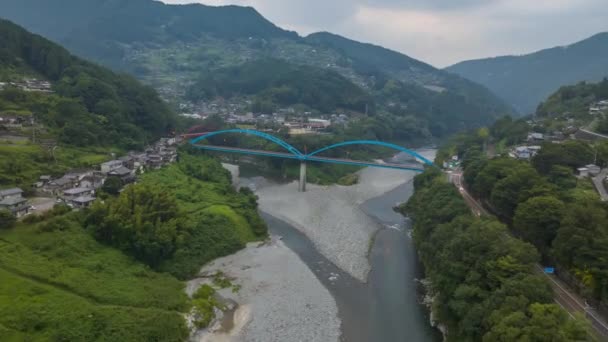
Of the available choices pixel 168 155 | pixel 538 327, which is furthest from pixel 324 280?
pixel 168 155

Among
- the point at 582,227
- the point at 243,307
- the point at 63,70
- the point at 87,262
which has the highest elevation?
the point at 63,70

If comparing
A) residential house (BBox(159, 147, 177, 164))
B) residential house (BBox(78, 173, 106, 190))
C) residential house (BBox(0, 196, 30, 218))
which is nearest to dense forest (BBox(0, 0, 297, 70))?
residential house (BBox(159, 147, 177, 164))

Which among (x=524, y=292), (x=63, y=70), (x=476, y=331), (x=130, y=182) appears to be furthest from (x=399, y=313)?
(x=63, y=70)

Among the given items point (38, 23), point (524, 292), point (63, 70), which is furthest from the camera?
point (38, 23)

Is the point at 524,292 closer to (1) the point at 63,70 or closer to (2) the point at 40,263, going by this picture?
(2) the point at 40,263

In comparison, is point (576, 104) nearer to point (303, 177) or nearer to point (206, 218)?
point (303, 177)

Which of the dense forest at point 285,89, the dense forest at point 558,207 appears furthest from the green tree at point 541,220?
the dense forest at point 285,89
